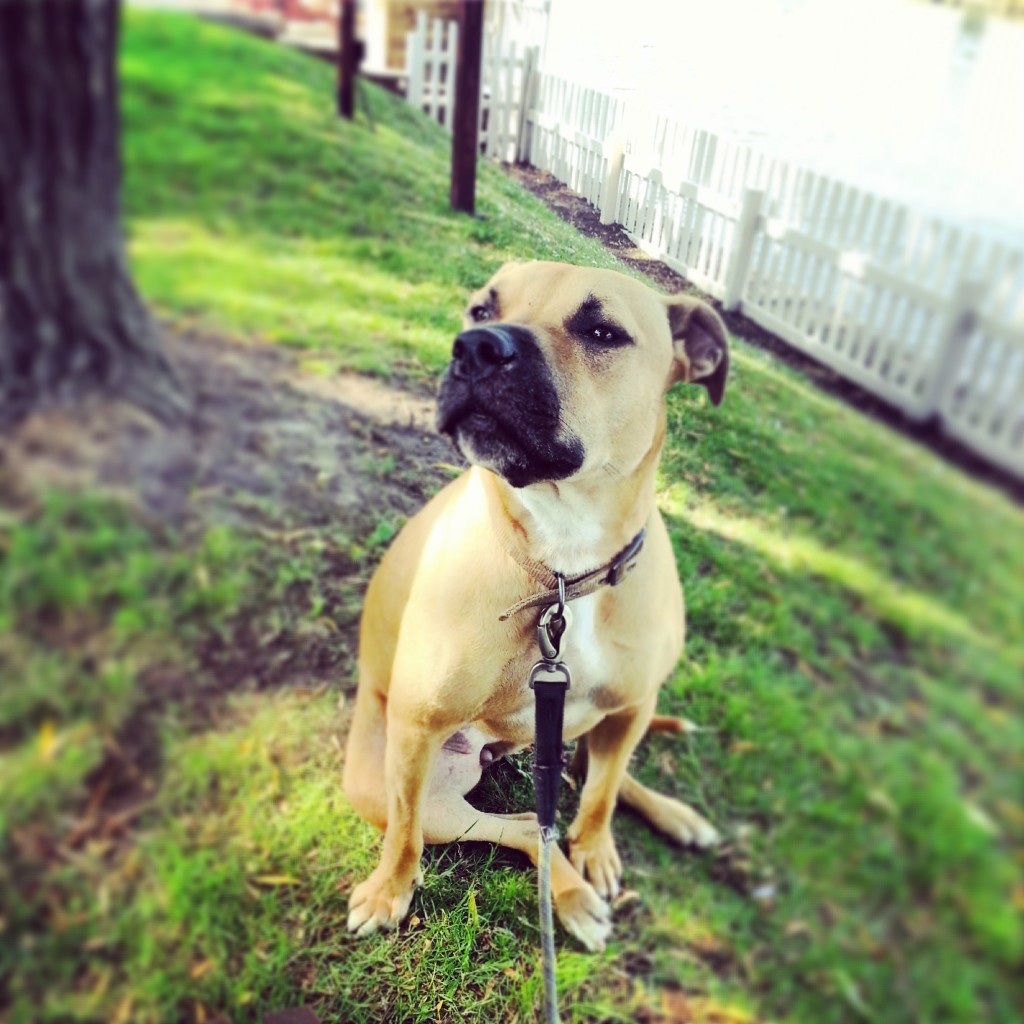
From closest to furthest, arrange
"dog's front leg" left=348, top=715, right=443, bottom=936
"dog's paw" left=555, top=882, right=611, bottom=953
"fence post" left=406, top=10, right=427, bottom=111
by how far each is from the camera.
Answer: "dog's front leg" left=348, top=715, right=443, bottom=936
"fence post" left=406, top=10, right=427, bottom=111
"dog's paw" left=555, top=882, right=611, bottom=953

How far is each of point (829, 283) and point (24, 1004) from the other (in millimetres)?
2001

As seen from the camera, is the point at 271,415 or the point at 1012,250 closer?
the point at 1012,250

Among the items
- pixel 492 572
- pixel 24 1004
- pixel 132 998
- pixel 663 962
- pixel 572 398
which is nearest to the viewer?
pixel 24 1004

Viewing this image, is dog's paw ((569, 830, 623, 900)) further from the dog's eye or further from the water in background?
the water in background

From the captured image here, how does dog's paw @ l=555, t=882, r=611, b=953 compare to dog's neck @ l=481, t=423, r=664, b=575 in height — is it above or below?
below

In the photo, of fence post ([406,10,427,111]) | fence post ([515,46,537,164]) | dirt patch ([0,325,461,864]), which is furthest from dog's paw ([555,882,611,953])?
fence post ([406,10,427,111])

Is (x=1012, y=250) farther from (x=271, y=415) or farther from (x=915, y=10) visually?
(x=271, y=415)

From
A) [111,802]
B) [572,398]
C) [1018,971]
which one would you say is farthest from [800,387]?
[111,802]

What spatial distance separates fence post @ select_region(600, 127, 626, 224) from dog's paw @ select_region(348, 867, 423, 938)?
66.7 inches

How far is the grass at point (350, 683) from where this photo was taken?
4.40 feet

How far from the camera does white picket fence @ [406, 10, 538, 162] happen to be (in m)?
2.17

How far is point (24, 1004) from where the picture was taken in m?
1.47

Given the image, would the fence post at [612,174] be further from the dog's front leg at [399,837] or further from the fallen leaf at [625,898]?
the fallen leaf at [625,898]

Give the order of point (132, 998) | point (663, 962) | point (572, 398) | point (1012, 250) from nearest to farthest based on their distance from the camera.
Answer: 1. point (1012, 250)
2. point (132, 998)
3. point (572, 398)
4. point (663, 962)
